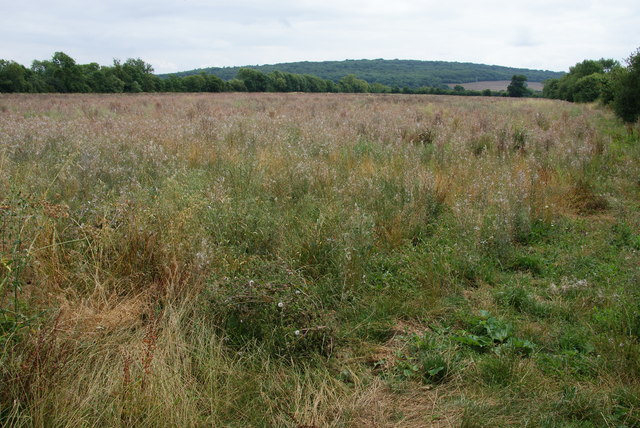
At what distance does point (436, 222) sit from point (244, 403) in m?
3.53

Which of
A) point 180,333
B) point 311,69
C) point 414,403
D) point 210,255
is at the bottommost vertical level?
point 414,403

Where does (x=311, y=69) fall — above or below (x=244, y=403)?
above

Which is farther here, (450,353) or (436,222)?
(436,222)

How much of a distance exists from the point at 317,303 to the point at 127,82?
61261 millimetres

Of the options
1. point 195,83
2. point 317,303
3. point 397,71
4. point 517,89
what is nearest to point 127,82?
point 195,83

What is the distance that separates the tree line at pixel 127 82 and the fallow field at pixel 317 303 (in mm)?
48257

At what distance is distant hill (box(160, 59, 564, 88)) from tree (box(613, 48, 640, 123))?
80.7m

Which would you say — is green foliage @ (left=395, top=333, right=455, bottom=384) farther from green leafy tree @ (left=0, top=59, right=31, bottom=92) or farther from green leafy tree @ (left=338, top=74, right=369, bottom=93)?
green leafy tree @ (left=338, top=74, right=369, bottom=93)

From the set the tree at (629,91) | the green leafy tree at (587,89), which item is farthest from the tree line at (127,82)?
the tree at (629,91)

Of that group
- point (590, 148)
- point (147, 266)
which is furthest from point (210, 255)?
point (590, 148)

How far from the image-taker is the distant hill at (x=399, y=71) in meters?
103

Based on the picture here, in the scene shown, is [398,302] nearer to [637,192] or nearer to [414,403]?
[414,403]

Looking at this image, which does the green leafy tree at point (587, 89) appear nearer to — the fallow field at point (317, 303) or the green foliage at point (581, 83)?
the green foliage at point (581, 83)

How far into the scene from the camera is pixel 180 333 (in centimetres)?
271
